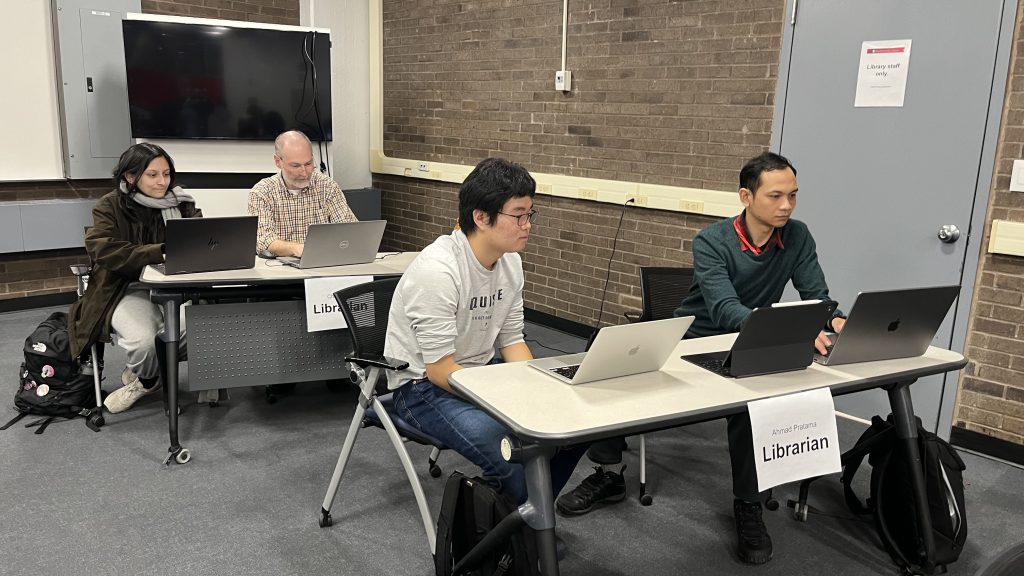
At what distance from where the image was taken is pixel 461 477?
6.98ft

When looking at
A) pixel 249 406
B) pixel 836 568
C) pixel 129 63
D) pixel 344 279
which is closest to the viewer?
pixel 836 568

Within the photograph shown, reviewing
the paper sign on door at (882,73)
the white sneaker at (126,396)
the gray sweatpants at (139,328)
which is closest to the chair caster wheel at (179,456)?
the gray sweatpants at (139,328)

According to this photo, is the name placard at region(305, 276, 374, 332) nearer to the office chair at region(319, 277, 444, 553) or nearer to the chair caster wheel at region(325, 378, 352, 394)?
the office chair at region(319, 277, 444, 553)

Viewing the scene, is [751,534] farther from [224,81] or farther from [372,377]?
[224,81]

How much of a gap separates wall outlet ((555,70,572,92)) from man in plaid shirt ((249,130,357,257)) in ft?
5.45

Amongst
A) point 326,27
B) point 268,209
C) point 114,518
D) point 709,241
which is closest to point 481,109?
point 326,27

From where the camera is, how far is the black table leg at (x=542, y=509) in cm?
187

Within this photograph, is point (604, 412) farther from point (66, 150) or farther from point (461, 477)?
point (66, 150)

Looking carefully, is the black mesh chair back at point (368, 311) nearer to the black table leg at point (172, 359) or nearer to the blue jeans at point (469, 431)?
the blue jeans at point (469, 431)

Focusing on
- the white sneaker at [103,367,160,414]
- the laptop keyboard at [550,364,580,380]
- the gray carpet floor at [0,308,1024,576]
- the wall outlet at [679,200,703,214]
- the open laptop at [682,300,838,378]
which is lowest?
the gray carpet floor at [0,308,1024,576]

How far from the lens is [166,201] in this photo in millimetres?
3615

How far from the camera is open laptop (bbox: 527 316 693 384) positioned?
1.97 m

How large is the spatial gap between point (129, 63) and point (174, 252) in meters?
2.63

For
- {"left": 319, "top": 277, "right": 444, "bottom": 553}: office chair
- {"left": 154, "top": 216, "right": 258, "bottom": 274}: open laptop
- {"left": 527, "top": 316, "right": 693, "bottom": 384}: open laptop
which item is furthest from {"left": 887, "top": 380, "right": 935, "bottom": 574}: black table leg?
{"left": 154, "top": 216, "right": 258, "bottom": 274}: open laptop
